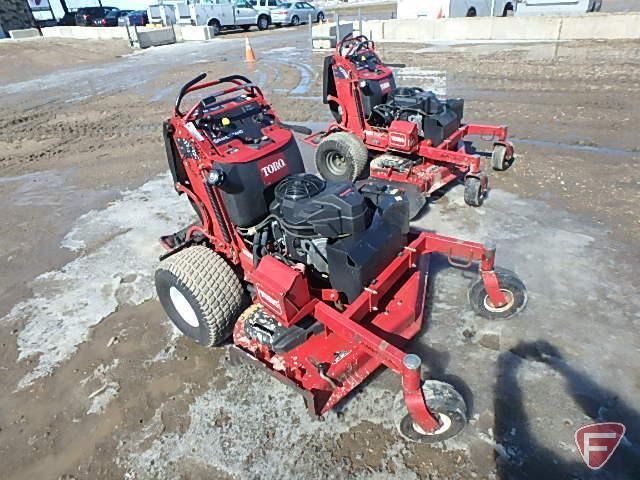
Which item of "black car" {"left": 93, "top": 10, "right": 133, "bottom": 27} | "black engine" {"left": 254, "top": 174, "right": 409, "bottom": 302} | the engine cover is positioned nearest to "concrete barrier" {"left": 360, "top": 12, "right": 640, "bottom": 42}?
"black engine" {"left": 254, "top": 174, "right": 409, "bottom": 302}

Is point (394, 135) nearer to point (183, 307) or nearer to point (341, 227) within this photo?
point (341, 227)

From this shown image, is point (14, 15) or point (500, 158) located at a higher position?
point (14, 15)

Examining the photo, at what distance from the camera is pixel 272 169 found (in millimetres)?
3508

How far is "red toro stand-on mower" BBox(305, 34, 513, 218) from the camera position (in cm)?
546

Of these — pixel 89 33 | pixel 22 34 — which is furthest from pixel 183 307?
pixel 22 34

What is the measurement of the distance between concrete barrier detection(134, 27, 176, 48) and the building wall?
16.5m

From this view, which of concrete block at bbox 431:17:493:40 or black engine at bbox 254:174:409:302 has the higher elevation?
black engine at bbox 254:174:409:302

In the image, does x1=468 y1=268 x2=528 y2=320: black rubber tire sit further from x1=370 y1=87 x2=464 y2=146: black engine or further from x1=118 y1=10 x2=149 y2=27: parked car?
x1=118 y1=10 x2=149 y2=27: parked car

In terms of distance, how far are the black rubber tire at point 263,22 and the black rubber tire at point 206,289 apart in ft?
83.5

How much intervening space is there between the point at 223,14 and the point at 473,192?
80.2 feet

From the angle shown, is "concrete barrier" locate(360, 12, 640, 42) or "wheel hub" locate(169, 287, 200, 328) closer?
"wheel hub" locate(169, 287, 200, 328)

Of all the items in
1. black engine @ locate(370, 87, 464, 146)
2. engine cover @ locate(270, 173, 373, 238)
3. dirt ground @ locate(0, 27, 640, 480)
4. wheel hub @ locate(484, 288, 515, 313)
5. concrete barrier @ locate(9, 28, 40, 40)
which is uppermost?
engine cover @ locate(270, 173, 373, 238)

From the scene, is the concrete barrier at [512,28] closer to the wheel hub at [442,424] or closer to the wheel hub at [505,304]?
the wheel hub at [505,304]

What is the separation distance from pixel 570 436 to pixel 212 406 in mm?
2366
